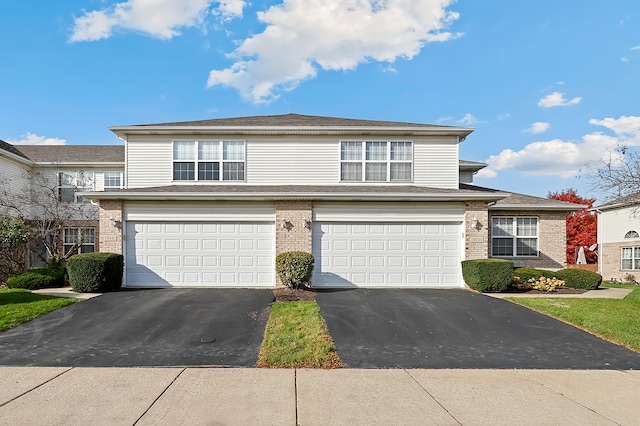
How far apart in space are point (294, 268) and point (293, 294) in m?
0.85

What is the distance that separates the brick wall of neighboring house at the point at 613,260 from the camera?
21.0 metres

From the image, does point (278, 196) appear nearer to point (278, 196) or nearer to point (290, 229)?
point (278, 196)

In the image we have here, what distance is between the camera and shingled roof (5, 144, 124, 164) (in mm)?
18281

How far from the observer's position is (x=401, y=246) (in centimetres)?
1277

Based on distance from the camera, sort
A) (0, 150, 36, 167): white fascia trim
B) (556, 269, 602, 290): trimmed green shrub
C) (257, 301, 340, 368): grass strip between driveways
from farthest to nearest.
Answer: (0, 150, 36, 167): white fascia trim < (556, 269, 602, 290): trimmed green shrub < (257, 301, 340, 368): grass strip between driveways

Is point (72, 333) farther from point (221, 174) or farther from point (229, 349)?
point (221, 174)

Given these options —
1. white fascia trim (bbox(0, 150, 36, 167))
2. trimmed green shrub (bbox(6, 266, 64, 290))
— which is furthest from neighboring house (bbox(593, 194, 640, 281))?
white fascia trim (bbox(0, 150, 36, 167))

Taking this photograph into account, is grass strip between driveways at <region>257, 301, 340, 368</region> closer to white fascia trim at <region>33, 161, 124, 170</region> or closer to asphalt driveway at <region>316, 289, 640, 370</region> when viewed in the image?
asphalt driveway at <region>316, 289, 640, 370</region>

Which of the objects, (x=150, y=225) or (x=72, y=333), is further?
(x=150, y=225)

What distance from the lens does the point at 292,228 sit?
491 inches

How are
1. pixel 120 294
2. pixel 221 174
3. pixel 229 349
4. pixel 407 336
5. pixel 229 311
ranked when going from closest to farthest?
pixel 229 349, pixel 407 336, pixel 229 311, pixel 120 294, pixel 221 174

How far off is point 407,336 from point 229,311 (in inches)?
173

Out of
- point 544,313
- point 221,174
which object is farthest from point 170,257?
point 544,313

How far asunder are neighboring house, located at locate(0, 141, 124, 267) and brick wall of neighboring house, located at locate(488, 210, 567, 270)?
19.1 meters
